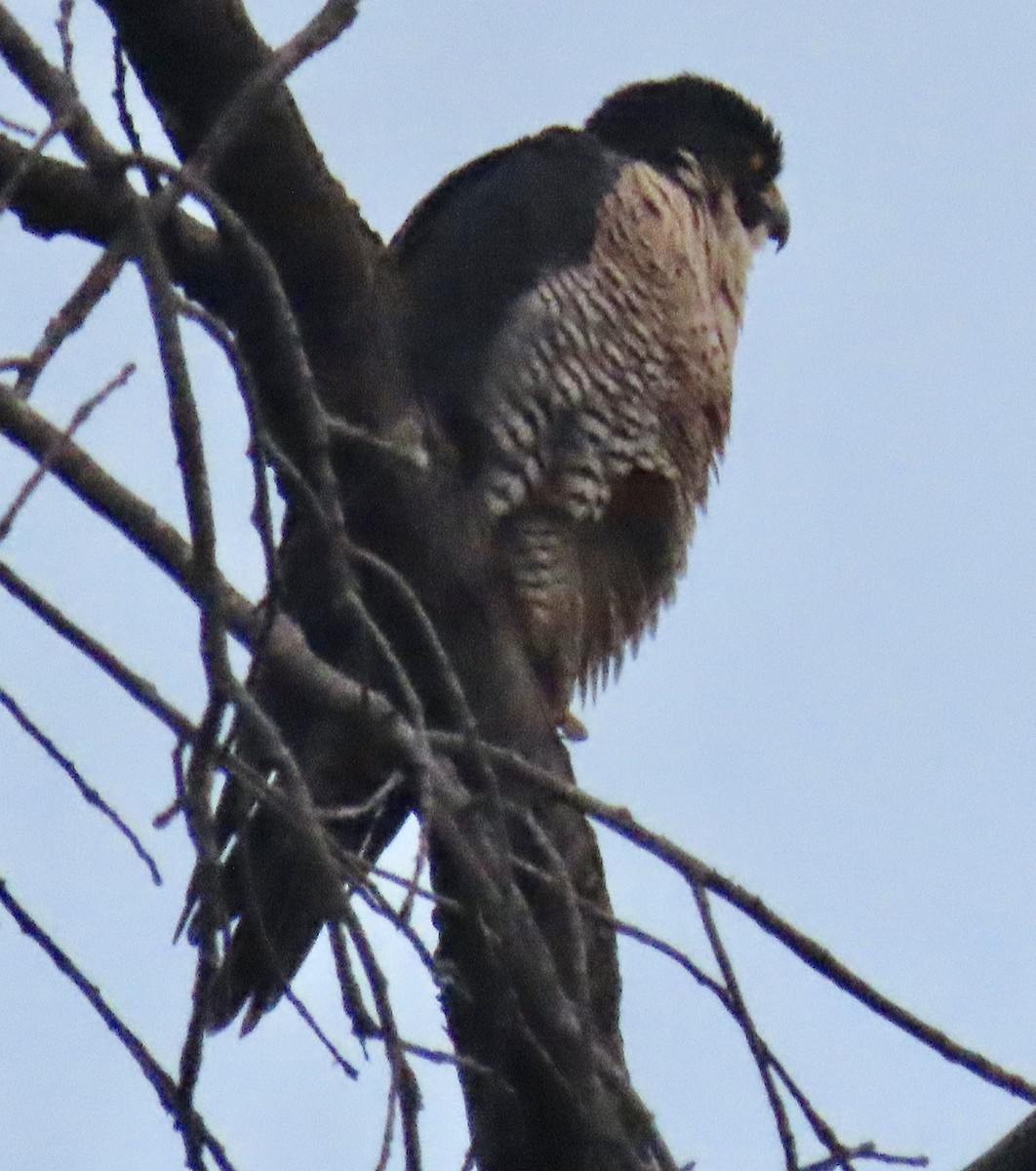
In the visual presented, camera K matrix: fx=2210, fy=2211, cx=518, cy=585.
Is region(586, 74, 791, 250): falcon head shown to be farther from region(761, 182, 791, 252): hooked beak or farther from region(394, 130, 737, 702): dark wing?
region(394, 130, 737, 702): dark wing

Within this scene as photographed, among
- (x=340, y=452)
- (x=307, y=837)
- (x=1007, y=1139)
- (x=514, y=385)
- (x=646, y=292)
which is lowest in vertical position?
(x=307, y=837)

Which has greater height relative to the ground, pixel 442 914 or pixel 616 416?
→ pixel 616 416

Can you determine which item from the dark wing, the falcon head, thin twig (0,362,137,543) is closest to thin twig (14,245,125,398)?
thin twig (0,362,137,543)

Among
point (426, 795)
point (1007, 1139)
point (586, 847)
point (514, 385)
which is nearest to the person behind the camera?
point (426, 795)

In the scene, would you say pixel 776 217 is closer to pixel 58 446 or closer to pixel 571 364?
pixel 571 364

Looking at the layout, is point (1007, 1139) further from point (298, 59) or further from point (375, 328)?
point (375, 328)

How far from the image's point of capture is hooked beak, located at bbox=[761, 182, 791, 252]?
4943mm

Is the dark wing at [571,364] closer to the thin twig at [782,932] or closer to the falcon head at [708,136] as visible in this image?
the falcon head at [708,136]

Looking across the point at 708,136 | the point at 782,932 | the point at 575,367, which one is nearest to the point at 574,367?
the point at 575,367

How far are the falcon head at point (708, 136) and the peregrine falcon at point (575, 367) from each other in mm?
207

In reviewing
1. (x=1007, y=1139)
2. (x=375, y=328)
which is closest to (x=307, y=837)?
(x=1007, y=1139)

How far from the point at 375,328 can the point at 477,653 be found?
16.8 inches

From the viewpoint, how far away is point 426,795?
1.80m

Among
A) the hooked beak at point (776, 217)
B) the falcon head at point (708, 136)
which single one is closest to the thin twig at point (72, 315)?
the falcon head at point (708, 136)
